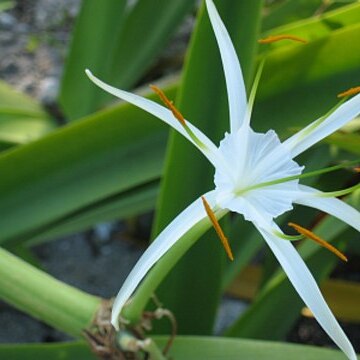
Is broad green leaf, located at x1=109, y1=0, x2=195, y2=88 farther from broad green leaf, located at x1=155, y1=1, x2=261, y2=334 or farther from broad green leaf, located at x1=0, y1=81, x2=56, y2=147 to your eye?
broad green leaf, located at x1=155, y1=1, x2=261, y2=334

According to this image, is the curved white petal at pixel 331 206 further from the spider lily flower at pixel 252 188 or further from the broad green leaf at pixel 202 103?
the broad green leaf at pixel 202 103

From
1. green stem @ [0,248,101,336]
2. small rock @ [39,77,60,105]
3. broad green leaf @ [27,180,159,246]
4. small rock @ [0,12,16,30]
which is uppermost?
green stem @ [0,248,101,336]

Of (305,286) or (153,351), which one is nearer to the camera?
(305,286)

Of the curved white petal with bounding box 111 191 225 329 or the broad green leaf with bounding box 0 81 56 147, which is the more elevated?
the curved white petal with bounding box 111 191 225 329

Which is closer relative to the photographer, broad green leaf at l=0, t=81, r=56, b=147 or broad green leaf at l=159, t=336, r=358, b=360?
broad green leaf at l=159, t=336, r=358, b=360

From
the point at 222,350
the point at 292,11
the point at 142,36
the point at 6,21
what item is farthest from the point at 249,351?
the point at 6,21

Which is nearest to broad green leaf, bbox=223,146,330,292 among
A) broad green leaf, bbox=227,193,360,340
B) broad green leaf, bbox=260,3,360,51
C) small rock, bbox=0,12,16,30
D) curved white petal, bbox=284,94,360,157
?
broad green leaf, bbox=227,193,360,340

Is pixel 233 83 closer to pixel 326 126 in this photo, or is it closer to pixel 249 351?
pixel 326 126
